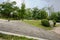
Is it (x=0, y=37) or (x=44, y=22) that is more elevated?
(x=0, y=37)

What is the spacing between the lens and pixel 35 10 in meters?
41.4

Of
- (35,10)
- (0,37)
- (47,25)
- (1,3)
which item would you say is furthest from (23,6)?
(0,37)

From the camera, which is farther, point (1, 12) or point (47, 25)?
point (1, 12)

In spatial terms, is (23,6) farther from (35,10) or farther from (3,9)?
(35,10)

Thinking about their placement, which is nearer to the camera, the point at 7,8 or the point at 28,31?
the point at 28,31

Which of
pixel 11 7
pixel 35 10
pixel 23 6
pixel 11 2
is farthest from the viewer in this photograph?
pixel 35 10

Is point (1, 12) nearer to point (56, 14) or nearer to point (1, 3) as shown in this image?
point (1, 3)

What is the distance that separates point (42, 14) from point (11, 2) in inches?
295

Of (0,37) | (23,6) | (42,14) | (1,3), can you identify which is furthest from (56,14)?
(0,37)

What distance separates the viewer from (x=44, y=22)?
22.7m

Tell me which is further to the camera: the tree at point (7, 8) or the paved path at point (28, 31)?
the tree at point (7, 8)

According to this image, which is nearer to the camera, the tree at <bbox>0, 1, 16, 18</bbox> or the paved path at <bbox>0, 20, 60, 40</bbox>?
the paved path at <bbox>0, 20, 60, 40</bbox>

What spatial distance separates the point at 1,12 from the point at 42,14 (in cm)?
934

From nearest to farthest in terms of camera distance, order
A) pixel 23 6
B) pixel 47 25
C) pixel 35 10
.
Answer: pixel 47 25 → pixel 23 6 → pixel 35 10
